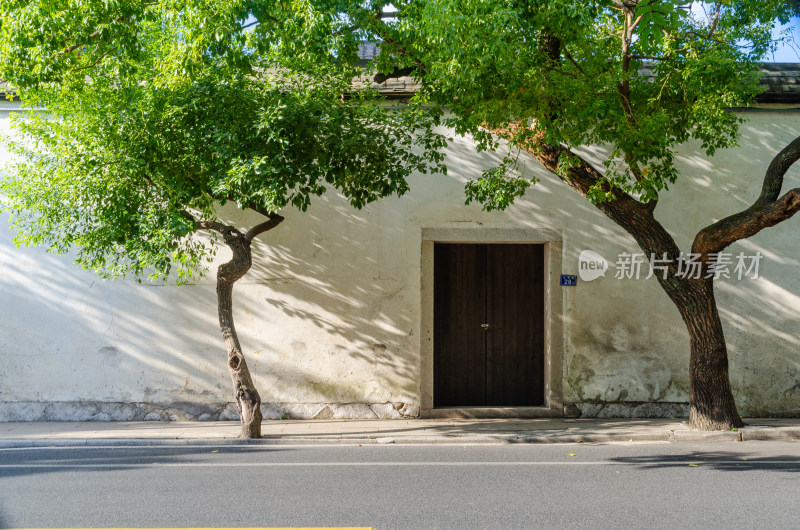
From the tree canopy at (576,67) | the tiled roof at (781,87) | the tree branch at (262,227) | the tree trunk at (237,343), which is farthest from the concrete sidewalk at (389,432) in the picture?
the tiled roof at (781,87)

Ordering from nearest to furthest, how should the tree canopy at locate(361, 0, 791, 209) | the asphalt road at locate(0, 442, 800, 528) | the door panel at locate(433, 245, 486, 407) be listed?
the asphalt road at locate(0, 442, 800, 528), the tree canopy at locate(361, 0, 791, 209), the door panel at locate(433, 245, 486, 407)

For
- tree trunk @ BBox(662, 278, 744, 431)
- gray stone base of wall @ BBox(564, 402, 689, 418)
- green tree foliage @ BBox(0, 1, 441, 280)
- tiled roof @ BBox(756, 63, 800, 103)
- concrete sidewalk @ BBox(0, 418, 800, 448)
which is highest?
tiled roof @ BBox(756, 63, 800, 103)

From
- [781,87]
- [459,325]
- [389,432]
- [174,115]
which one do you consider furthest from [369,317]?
[781,87]

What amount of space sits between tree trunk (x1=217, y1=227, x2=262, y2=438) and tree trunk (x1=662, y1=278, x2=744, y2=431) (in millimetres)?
6039

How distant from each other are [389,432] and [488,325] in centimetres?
270

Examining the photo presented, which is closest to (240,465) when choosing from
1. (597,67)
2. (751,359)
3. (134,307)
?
(134,307)

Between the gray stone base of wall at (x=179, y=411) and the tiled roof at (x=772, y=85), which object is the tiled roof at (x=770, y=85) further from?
the gray stone base of wall at (x=179, y=411)

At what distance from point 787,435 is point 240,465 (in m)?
7.30

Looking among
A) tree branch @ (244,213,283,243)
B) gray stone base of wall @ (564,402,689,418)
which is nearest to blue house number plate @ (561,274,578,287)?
gray stone base of wall @ (564,402,689,418)

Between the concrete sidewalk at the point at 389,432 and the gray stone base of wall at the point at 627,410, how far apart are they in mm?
259

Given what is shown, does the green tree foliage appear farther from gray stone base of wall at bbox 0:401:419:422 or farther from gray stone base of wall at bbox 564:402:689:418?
gray stone base of wall at bbox 564:402:689:418

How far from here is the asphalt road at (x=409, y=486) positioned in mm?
5469

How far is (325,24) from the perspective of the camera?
26.4 feet

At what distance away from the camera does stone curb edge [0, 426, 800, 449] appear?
8914mm
